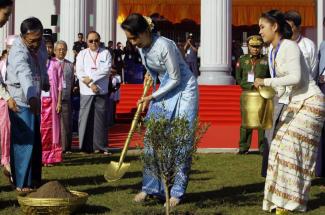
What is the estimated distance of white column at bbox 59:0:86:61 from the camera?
21.8 metres

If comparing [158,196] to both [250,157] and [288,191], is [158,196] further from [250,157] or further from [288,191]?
[250,157]

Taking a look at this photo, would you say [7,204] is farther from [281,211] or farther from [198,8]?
[198,8]

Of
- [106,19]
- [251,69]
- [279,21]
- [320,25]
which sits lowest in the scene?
[251,69]

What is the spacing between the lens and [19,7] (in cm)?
3161

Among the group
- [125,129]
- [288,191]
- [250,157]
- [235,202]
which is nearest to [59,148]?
[250,157]

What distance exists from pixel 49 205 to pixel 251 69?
19.3 feet

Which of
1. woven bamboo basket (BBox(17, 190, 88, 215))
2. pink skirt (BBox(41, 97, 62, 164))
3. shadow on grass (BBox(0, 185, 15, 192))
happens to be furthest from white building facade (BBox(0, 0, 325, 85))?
woven bamboo basket (BBox(17, 190, 88, 215))

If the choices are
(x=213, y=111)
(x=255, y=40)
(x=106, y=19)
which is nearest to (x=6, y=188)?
(x=255, y=40)

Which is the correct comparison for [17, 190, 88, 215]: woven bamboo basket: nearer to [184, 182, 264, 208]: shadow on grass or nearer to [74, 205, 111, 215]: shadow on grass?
[74, 205, 111, 215]: shadow on grass

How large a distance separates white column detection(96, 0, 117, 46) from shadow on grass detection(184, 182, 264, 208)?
55.1 feet

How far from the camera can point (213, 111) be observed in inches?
747

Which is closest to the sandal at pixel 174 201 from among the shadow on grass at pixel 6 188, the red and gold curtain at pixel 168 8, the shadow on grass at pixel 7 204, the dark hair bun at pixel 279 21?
the shadow on grass at pixel 7 204

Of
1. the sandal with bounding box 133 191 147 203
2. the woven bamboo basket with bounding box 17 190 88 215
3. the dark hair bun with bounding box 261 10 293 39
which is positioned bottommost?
the sandal with bounding box 133 191 147 203

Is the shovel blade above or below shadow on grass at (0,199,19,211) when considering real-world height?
above
